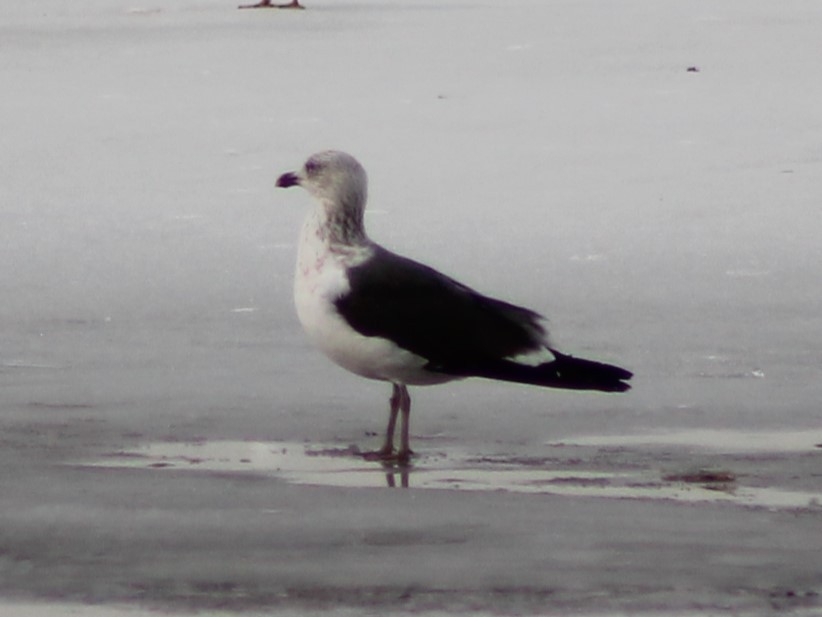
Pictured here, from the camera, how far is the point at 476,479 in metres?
4.65

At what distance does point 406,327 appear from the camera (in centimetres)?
512

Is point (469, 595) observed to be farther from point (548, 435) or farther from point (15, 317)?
point (15, 317)

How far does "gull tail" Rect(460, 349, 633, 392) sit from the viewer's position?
5113 mm

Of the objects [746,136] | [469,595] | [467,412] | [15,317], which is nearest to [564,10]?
[746,136]

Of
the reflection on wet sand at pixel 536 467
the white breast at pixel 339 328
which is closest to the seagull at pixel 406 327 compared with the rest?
the white breast at pixel 339 328

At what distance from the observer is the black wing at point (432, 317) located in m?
5.09

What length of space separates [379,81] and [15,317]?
4.92 meters

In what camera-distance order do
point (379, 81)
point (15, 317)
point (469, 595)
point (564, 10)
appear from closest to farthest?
point (469, 595) → point (15, 317) → point (379, 81) → point (564, 10)

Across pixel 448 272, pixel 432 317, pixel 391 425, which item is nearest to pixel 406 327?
pixel 432 317

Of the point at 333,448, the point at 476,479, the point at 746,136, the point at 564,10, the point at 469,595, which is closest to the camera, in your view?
the point at 469,595

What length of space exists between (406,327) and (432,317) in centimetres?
9

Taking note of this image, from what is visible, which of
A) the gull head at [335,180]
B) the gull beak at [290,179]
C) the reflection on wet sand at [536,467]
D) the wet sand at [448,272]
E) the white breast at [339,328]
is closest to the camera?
the wet sand at [448,272]

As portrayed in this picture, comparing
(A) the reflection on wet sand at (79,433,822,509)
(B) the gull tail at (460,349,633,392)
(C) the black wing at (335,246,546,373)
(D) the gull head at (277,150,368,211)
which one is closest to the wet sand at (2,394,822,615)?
(A) the reflection on wet sand at (79,433,822,509)

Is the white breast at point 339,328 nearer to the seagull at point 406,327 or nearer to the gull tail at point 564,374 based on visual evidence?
the seagull at point 406,327
